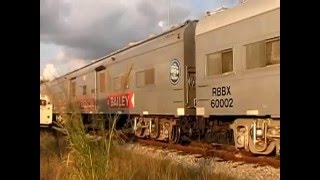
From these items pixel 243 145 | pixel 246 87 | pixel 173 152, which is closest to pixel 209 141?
pixel 173 152

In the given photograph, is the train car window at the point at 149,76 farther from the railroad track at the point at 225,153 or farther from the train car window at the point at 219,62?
the train car window at the point at 219,62

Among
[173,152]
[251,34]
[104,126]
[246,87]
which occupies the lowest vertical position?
[173,152]

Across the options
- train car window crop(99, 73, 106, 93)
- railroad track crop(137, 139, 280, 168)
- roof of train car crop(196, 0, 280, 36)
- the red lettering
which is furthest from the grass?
train car window crop(99, 73, 106, 93)

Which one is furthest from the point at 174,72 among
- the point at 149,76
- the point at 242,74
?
the point at 242,74

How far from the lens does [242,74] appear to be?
11.0 metres

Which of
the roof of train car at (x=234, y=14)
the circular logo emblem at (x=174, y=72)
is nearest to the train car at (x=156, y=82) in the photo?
the circular logo emblem at (x=174, y=72)

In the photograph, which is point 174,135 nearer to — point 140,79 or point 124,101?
point 140,79

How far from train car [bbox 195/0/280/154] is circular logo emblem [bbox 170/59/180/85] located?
1099mm

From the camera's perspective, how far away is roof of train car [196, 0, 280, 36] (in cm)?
1025

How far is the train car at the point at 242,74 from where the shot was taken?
1006 centimetres
